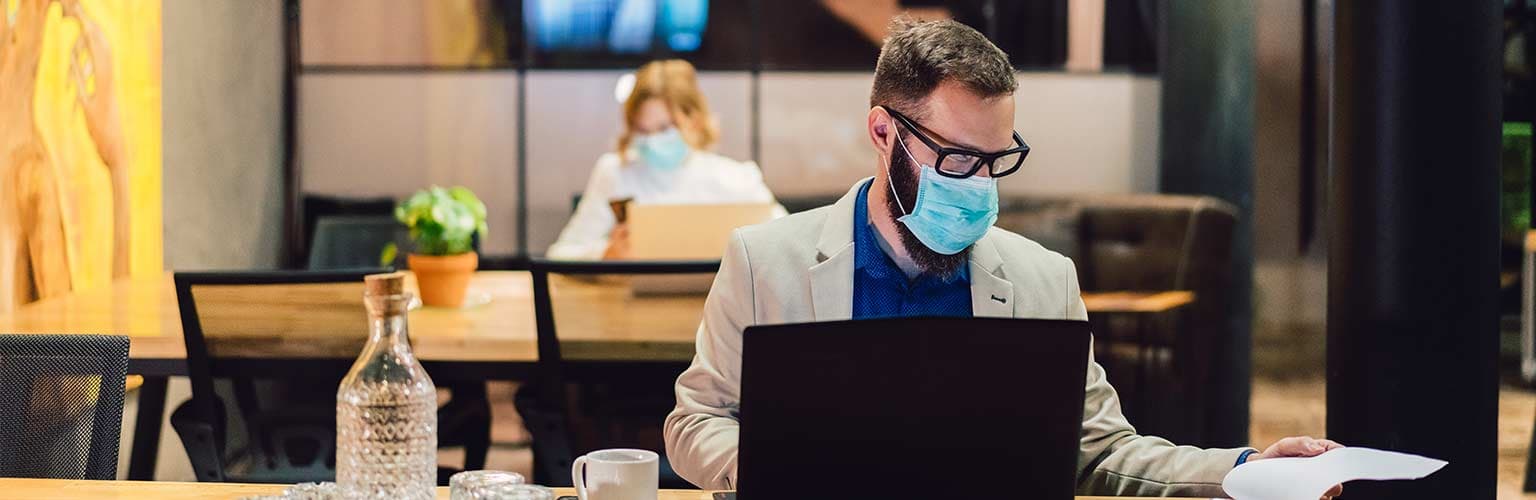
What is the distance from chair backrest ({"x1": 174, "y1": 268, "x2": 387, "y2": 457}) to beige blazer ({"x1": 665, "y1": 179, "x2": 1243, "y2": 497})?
1166mm

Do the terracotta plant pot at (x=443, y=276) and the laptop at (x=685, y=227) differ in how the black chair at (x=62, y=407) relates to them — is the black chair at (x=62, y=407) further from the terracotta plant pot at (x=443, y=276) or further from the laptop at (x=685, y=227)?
the laptop at (x=685, y=227)

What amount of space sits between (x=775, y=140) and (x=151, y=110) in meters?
2.47

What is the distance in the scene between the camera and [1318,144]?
560 centimetres

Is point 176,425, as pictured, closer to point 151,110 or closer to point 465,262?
point 465,262

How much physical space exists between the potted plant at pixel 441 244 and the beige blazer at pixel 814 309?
5.41ft

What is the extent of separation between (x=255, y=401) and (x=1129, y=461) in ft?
6.47

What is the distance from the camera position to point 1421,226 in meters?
2.17

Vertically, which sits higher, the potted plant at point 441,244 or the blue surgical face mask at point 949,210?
the blue surgical face mask at point 949,210

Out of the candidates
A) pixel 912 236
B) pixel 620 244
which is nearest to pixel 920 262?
pixel 912 236

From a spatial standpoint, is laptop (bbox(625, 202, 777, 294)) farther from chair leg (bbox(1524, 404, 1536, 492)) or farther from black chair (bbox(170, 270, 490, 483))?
chair leg (bbox(1524, 404, 1536, 492))

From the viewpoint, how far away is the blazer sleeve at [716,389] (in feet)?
5.82

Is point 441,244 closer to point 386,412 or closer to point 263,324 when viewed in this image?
point 263,324

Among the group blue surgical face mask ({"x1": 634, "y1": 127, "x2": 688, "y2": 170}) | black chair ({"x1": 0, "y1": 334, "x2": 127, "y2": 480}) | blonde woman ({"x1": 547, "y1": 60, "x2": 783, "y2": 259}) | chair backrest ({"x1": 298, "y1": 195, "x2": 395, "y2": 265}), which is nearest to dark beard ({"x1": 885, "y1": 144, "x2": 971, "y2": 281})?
black chair ({"x1": 0, "y1": 334, "x2": 127, "y2": 480})

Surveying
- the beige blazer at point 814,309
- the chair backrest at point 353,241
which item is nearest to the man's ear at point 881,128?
the beige blazer at point 814,309
